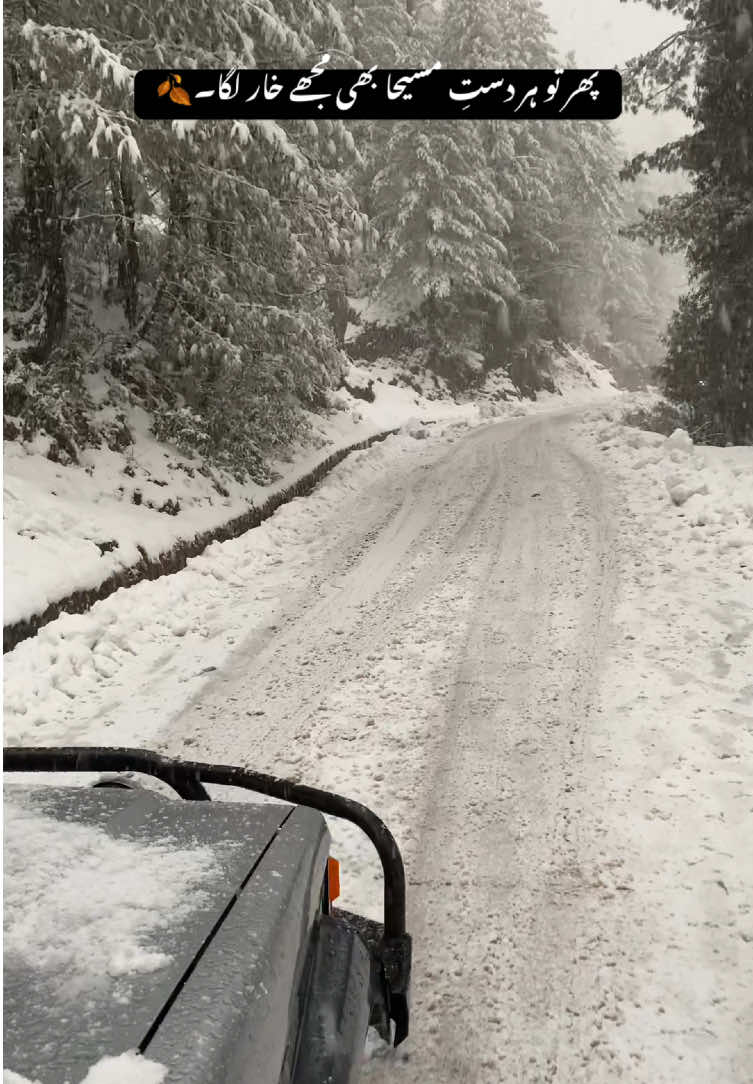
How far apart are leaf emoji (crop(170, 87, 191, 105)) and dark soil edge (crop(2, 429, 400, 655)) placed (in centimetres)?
526

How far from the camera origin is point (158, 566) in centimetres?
862

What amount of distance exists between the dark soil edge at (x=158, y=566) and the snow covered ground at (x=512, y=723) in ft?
0.65

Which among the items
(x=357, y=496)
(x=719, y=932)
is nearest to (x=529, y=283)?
(x=357, y=496)

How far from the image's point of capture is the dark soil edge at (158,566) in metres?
6.61

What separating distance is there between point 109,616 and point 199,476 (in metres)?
4.21

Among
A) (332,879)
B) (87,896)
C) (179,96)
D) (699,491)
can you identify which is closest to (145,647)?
(332,879)

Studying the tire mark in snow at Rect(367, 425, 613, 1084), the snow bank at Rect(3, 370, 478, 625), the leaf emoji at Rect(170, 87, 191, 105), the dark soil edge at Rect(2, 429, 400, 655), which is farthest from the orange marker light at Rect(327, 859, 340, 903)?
the leaf emoji at Rect(170, 87, 191, 105)

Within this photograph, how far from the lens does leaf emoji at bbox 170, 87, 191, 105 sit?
858 cm

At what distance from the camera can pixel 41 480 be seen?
8781 millimetres

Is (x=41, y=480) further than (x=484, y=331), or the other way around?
→ (x=484, y=331)

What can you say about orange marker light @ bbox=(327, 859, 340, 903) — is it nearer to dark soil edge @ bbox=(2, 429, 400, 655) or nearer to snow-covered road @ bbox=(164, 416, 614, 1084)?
snow-covered road @ bbox=(164, 416, 614, 1084)

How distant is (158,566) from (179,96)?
562 centimetres

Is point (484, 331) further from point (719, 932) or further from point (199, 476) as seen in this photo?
point (719, 932)

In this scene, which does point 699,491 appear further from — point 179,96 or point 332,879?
point 332,879
